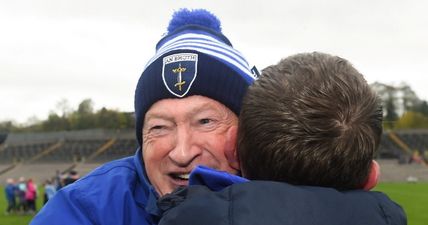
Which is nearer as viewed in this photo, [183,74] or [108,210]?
[108,210]

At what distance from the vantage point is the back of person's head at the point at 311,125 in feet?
4.29

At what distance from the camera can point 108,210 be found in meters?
1.76

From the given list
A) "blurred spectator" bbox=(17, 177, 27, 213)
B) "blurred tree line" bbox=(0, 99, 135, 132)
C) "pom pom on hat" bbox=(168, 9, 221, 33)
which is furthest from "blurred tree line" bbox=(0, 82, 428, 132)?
"pom pom on hat" bbox=(168, 9, 221, 33)

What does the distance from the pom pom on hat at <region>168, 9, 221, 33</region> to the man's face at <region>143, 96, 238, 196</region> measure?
1.31ft

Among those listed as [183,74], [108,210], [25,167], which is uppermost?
[183,74]

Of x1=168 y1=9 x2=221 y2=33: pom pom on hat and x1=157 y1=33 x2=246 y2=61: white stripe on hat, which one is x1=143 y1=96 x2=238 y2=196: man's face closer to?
x1=157 y1=33 x2=246 y2=61: white stripe on hat

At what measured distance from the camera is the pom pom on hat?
222 cm

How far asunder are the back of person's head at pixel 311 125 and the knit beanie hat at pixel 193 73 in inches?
21.5

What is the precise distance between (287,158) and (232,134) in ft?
1.80

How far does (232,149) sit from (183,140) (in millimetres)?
168

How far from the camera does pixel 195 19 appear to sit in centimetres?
222

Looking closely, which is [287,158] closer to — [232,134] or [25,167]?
[232,134]

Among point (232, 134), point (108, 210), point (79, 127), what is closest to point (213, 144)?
point (232, 134)

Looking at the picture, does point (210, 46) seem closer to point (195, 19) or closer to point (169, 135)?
point (195, 19)
